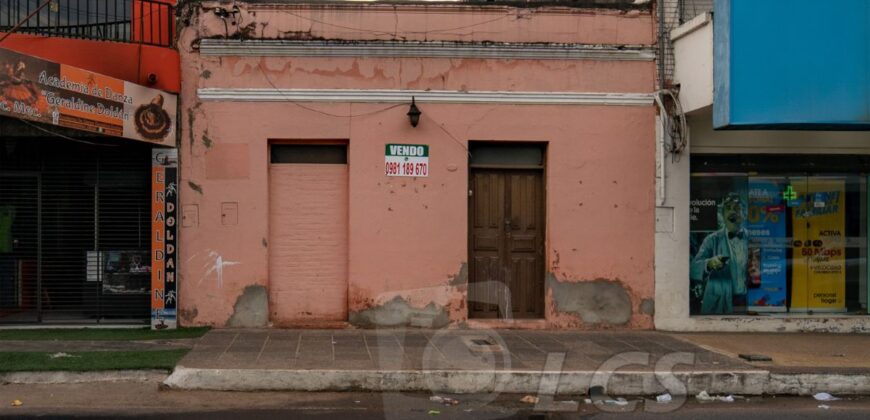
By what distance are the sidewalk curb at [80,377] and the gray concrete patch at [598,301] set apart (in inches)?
222

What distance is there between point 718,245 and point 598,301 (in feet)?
6.81

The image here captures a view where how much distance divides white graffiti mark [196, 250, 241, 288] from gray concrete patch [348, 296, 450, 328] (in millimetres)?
1873

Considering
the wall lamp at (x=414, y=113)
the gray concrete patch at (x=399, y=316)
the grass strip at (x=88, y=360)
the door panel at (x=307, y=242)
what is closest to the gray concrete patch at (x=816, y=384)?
the gray concrete patch at (x=399, y=316)

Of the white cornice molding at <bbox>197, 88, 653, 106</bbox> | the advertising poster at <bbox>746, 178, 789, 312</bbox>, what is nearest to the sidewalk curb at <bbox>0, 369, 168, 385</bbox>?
the white cornice molding at <bbox>197, 88, 653, 106</bbox>

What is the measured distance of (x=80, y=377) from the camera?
28.0 feet

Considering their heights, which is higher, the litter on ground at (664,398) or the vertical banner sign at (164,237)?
the vertical banner sign at (164,237)

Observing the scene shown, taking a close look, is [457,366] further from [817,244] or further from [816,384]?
[817,244]

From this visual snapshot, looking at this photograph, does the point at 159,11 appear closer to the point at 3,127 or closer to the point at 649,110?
the point at 3,127

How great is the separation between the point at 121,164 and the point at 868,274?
37.1ft

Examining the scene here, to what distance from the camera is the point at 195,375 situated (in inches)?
329

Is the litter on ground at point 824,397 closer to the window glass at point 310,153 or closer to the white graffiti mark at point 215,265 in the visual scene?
the window glass at point 310,153

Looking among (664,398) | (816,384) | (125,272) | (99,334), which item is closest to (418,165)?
(125,272)

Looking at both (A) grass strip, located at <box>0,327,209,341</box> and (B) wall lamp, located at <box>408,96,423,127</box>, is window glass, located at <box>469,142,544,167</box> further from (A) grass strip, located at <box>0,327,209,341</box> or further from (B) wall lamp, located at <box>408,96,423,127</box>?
(A) grass strip, located at <box>0,327,209,341</box>

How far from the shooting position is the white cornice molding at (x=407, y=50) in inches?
446
